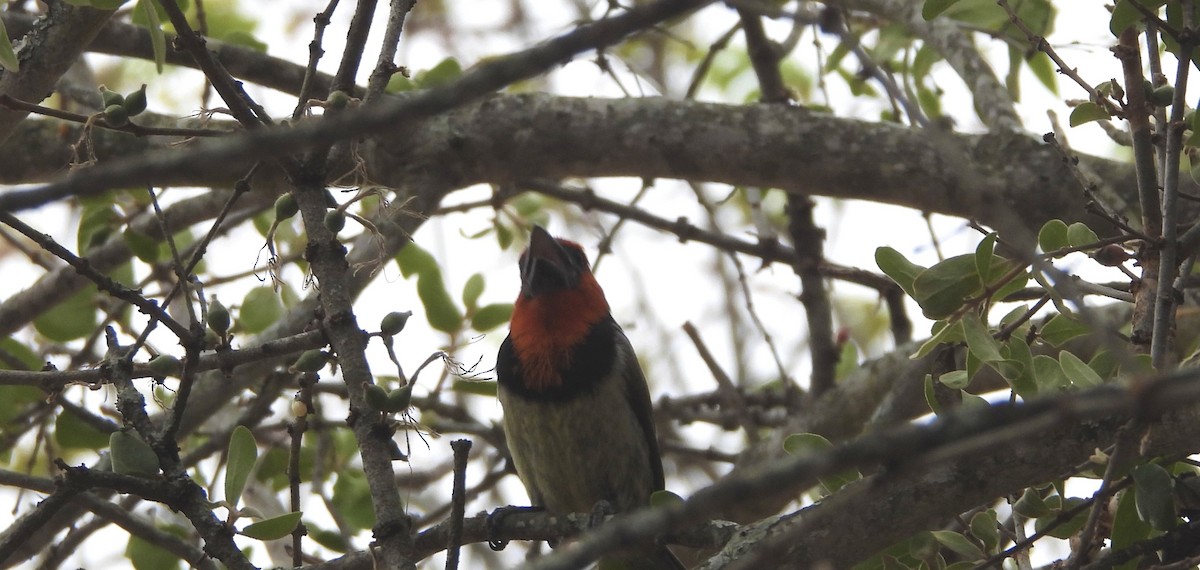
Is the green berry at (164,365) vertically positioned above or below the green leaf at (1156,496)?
above

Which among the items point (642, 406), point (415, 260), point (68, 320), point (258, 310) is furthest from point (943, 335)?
point (68, 320)

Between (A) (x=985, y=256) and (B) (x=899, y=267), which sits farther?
(B) (x=899, y=267)

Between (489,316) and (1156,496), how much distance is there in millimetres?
2440

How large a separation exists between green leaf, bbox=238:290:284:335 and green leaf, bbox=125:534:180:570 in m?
1.07

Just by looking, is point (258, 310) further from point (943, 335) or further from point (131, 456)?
point (943, 335)

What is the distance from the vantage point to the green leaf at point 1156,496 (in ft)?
8.03

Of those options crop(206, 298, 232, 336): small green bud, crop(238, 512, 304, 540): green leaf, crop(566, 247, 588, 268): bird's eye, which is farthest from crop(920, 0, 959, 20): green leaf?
crop(566, 247, 588, 268): bird's eye

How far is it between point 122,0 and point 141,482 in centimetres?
119

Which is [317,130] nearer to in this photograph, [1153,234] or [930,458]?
[930,458]

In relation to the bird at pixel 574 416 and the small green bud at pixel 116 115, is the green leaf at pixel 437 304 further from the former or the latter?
the small green bud at pixel 116 115

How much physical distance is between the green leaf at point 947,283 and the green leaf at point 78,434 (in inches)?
95.3

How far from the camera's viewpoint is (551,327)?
14.8 ft

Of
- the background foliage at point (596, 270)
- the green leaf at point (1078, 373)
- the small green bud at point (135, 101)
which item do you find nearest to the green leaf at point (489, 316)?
the background foliage at point (596, 270)

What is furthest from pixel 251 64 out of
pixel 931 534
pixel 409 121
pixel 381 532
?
pixel 409 121
